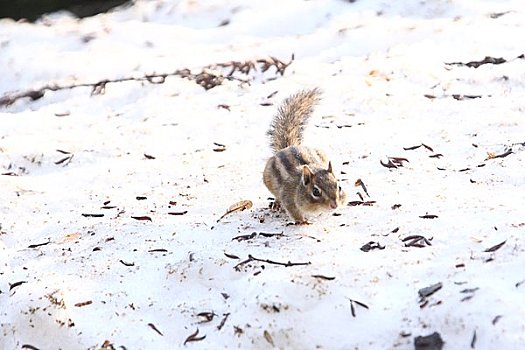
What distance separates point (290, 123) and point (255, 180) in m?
0.45

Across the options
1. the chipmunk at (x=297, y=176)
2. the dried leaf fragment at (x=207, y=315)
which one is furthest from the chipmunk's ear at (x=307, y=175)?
the dried leaf fragment at (x=207, y=315)

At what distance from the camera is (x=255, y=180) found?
219 inches

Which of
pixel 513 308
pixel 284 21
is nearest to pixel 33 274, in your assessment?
pixel 513 308

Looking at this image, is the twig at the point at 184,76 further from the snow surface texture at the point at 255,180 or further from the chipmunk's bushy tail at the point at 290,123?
the chipmunk's bushy tail at the point at 290,123

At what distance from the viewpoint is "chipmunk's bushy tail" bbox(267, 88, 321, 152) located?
5512 mm

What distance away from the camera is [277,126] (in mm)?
5570

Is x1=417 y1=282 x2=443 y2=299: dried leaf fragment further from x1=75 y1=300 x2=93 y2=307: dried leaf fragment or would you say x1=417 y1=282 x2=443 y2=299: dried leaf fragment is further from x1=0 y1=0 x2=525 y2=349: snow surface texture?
x1=75 y1=300 x2=93 y2=307: dried leaf fragment

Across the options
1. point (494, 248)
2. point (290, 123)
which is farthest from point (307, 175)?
point (494, 248)

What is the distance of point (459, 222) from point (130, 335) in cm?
174

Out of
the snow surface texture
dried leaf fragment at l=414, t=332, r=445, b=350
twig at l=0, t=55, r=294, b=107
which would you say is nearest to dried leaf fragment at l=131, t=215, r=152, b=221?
the snow surface texture

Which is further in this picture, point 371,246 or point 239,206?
point 239,206

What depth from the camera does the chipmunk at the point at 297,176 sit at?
467 cm

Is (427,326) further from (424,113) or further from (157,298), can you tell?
(424,113)

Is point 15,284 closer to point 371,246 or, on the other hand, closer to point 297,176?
point 297,176
